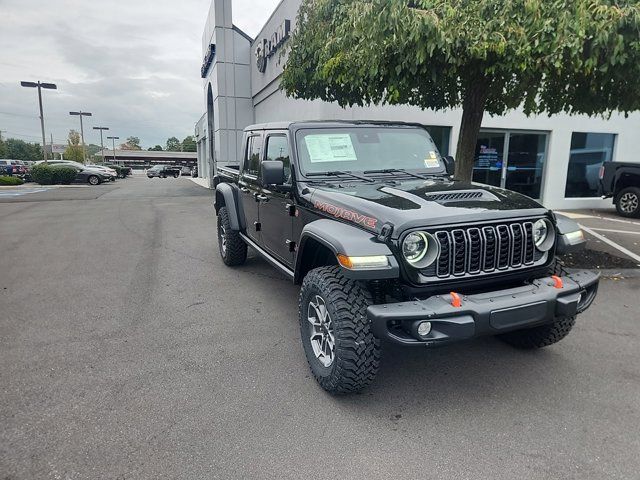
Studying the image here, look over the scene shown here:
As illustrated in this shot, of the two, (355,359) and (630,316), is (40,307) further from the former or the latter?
(630,316)

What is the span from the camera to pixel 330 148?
4180 millimetres

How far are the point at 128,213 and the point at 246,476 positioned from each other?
11580 millimetres

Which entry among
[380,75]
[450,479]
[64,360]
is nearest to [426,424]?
[450,479]

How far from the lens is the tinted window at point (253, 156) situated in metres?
5.10

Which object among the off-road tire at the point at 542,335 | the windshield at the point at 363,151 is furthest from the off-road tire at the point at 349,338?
the off-road tire at the point at 542,335

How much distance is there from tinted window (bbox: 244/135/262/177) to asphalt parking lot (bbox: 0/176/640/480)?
1464 mm

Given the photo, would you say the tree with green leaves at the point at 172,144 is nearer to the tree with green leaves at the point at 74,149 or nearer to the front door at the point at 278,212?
the tree with green leaves at the point at 74,149

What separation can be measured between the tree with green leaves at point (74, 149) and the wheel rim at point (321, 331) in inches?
3093

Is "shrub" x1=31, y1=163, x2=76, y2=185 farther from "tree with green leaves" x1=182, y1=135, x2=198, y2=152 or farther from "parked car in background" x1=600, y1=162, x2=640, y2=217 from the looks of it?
"tree with green leaves" x1=182, y1=135, x2=198, y2=152

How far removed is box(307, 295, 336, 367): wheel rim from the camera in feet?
10.4

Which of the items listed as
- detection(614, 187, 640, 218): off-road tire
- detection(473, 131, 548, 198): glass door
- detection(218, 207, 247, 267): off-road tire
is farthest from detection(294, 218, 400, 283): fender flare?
detection(614, 187, 640, 218): off-road tire

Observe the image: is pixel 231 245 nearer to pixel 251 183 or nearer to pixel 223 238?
pixel 223 238

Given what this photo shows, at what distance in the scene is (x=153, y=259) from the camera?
7.07 meters

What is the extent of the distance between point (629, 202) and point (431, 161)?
1010cm
